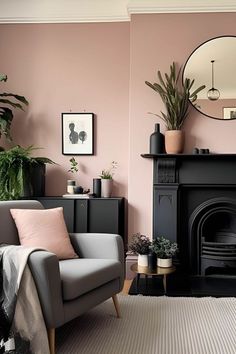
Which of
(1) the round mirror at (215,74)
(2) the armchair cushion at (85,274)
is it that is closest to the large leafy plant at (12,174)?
(2) the armchair cushion at (85,274)

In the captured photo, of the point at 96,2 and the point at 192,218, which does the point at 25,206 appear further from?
the point at 96,2

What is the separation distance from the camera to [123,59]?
385cm

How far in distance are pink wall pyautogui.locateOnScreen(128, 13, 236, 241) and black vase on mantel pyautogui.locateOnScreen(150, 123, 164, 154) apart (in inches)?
4.7

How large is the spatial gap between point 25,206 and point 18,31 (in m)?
2.25

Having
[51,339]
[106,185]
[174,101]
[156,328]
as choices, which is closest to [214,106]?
[174,101]

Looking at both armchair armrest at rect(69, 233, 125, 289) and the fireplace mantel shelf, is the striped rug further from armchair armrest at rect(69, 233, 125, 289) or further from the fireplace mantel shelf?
the fireplace mantel shelf

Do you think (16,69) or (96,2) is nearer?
(96,2)

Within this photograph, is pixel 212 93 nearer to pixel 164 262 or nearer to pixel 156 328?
pixel 164 262

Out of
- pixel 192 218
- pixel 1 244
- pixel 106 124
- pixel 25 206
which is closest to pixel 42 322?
pixel 1 244

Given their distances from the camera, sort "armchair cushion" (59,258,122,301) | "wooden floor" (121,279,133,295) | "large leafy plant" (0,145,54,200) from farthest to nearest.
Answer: "large leafy plant" (0,145,54,200)
"wooden floor" (121,279,133,295)
"armchair cushion" (59,258,122,301)

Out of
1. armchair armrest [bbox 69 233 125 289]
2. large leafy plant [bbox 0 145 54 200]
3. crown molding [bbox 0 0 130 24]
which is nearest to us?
armchair armrest [bbox 69 233 125 289]

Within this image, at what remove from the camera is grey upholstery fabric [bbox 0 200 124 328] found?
1.91 meters

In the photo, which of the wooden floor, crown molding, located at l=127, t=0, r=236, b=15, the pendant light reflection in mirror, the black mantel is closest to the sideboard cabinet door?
the black mantel

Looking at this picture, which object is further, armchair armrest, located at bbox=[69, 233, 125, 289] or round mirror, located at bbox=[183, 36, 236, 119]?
round mirror, located at bbox=[183, 36, 236, 119]
